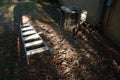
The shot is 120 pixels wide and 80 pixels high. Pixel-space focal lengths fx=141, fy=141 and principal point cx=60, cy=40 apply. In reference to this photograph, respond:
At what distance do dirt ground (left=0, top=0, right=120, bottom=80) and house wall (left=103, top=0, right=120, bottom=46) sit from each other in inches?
7.4

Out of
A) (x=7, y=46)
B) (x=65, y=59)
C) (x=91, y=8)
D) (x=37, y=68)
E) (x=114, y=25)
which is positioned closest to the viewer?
(x=37, y=68)

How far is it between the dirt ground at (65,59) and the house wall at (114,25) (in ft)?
0.62

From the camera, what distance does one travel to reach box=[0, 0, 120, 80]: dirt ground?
307 cm

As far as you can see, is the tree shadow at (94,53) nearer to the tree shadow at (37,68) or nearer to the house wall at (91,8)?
the house wall at (91,8)

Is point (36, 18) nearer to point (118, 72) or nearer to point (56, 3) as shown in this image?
point (56, 3)

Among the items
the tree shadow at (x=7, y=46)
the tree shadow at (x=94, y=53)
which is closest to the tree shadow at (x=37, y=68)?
the tree shadow at (x=7, y=46)

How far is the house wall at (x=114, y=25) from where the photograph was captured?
12.5ft

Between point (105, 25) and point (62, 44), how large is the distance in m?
1.51

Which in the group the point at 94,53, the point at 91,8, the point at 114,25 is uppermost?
the point at 91,8

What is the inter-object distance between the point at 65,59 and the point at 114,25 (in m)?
1.73

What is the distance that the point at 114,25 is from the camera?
3.97 metres

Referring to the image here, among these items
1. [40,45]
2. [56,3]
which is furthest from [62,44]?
[56,3]

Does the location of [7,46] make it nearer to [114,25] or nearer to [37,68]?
[37,68]

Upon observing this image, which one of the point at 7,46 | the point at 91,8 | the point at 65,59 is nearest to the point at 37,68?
the point at 65,59
